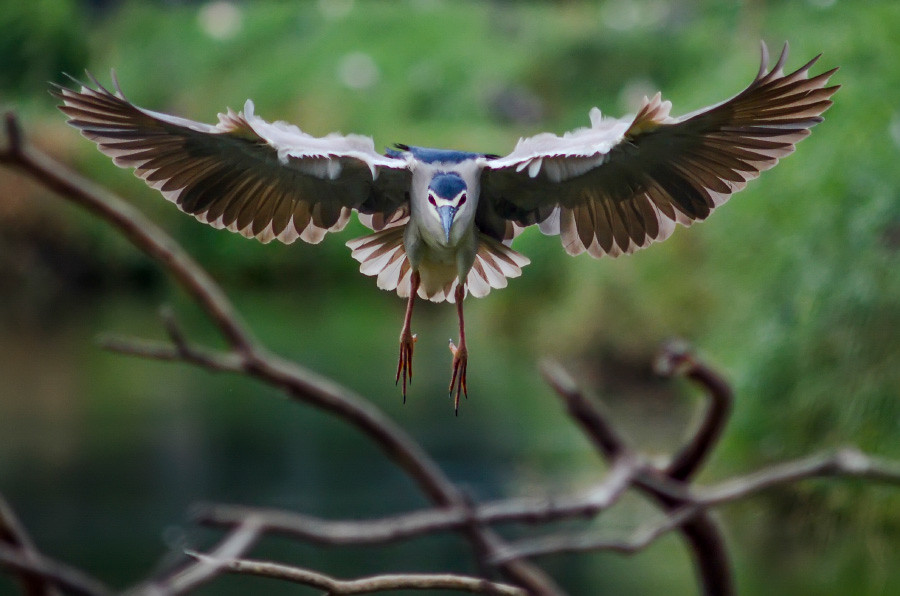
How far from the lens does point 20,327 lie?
11.8 meters

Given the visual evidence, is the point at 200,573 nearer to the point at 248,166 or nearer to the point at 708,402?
the point at 708,402

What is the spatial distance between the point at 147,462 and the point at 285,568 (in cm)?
711

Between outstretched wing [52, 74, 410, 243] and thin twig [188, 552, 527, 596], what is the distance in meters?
0.35

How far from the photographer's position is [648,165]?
138cm

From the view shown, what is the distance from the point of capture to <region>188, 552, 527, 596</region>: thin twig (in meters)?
1.37

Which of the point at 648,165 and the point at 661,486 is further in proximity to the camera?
the point at 661,486

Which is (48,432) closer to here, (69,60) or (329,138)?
(69,60)

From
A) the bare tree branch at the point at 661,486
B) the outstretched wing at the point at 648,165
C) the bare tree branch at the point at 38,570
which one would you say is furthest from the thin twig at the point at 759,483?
the outstretched wing at the point at 648,165

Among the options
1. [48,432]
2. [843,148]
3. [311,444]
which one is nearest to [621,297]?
[311,444]

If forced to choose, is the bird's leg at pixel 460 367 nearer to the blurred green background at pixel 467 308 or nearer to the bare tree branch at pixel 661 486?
the bare tree branch at pixel 661 486

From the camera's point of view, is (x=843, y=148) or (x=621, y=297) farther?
(x=621, y=297)

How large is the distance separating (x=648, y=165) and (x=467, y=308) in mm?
8724

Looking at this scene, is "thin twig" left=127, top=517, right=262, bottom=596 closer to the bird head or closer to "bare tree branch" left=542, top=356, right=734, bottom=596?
"bare tree branch" left=542, top=356, right=734, bottom=596

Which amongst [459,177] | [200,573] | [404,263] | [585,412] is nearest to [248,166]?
[404,263]
